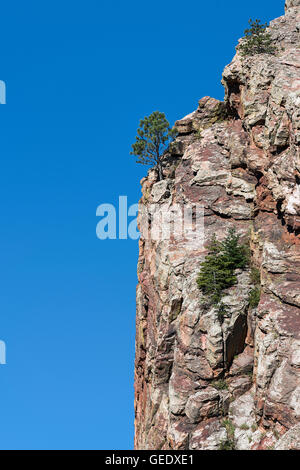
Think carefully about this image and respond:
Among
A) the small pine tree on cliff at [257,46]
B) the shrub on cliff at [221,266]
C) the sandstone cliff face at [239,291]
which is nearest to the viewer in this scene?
the sandstone cliff face at [239,291]

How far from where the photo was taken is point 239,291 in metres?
40.7

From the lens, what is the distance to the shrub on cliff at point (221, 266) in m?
40.5

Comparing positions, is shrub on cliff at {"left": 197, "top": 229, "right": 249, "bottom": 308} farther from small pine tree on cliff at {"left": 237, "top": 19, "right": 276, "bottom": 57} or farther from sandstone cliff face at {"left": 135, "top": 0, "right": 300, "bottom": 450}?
small pine tree on cliff at {"left": 237, "top": 19, "right": 276, "bottom": 57}

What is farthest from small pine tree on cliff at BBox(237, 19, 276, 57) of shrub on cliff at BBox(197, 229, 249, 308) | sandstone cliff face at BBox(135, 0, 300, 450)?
shrub on cliff at BBox(197, 229, 249, 308)

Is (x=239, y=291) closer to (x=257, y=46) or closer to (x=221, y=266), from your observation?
(x=221, y=266)

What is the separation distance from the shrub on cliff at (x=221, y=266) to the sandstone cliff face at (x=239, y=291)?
709 mm

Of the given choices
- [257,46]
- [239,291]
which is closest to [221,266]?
[239,291]

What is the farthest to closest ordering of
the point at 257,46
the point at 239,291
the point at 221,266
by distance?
the point at 257,46
the point at 221,266
the point at 239,291

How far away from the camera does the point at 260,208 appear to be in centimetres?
4388

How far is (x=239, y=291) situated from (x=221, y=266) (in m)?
2.61

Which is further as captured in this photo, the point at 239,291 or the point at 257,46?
the point at 257,46

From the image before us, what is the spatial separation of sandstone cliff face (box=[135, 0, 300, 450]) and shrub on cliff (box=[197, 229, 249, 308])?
71cm

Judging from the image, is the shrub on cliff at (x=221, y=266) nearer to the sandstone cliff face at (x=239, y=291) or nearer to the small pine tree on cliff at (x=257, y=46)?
the sandstone cliff face at (x=239, y=291)

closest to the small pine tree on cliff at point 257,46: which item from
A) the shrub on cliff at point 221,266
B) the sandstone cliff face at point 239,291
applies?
the sandstone cliff face at point 239,291
